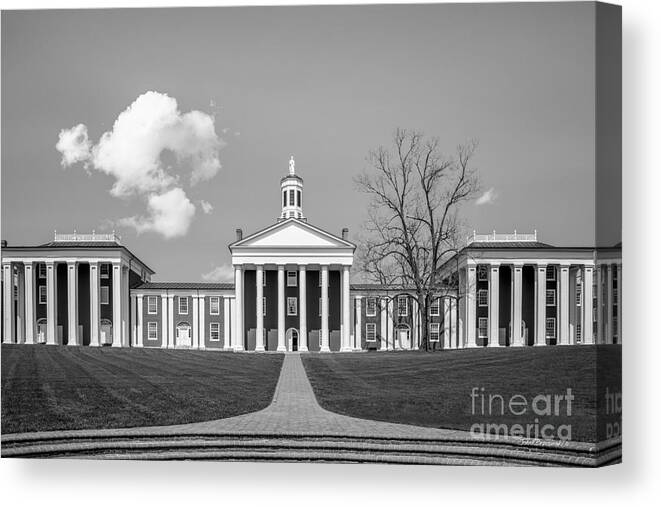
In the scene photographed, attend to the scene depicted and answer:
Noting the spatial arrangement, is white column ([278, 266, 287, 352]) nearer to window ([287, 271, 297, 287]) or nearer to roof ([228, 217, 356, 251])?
window ([287, 271, 297, 287])

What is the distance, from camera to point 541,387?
17125 millimetres

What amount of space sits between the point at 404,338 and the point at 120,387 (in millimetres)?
7214

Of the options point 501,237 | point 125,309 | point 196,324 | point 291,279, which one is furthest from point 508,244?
point 125,309

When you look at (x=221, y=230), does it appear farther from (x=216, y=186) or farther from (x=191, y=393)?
(x=191, y=393)

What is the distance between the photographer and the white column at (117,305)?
1988 cm

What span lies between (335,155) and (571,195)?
5.47m

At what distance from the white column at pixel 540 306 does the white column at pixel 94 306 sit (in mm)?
10786

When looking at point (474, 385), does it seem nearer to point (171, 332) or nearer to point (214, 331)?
point (214, 331)

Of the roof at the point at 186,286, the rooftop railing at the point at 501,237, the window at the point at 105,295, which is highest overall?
the rooftop railing at the point at 501,237

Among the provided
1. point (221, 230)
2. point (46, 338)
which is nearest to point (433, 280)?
point (221, 230)

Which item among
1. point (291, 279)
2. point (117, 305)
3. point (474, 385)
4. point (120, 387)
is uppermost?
point (291, 279)

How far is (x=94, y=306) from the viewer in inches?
791

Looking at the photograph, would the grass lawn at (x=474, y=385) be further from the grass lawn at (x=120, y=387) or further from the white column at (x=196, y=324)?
the white column at (x=196, y=324)

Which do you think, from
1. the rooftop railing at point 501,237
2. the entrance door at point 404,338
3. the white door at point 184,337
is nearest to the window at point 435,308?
the entrance door at point 404,338
